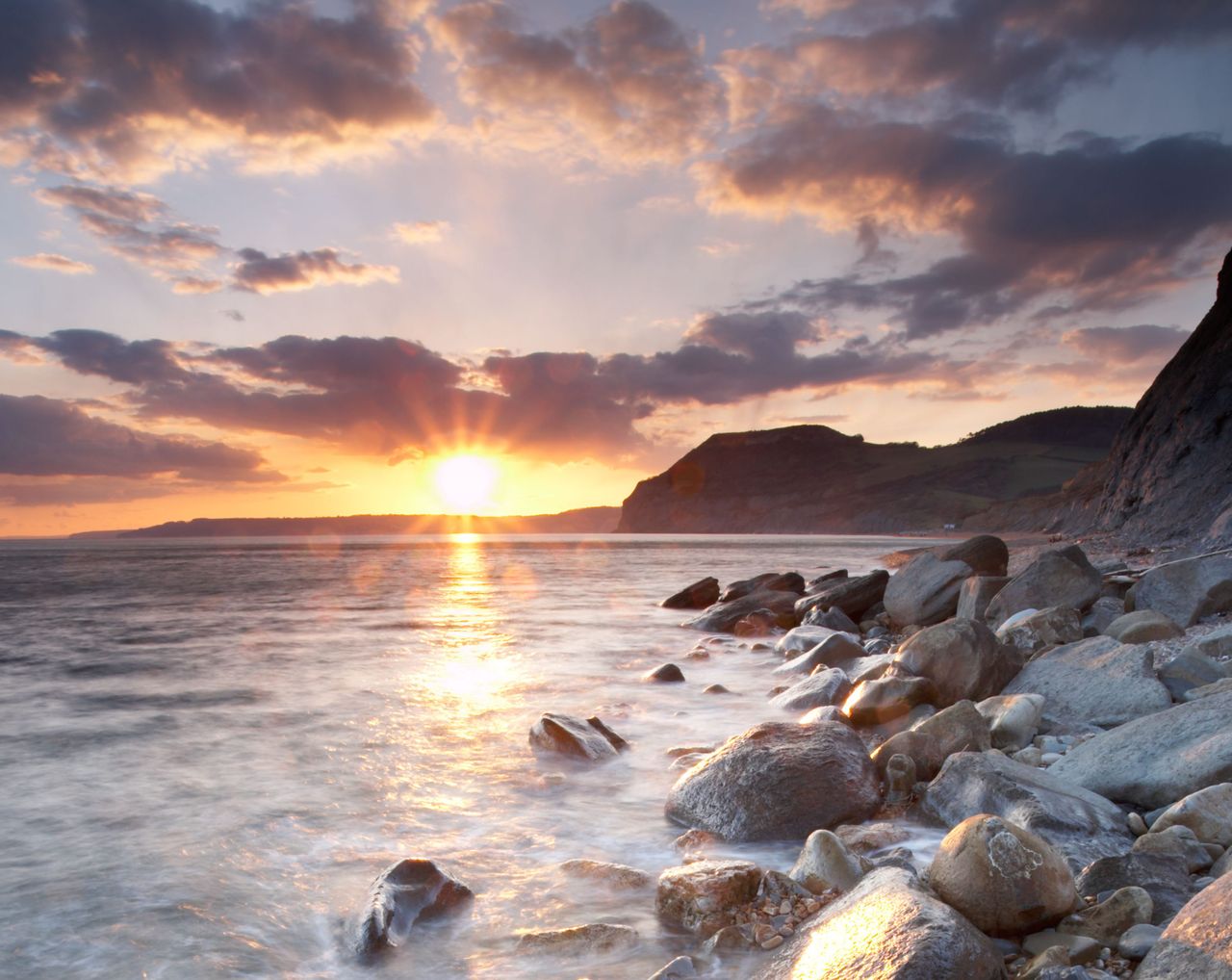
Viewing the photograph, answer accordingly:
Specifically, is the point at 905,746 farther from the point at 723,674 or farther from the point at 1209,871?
the point at 723,674

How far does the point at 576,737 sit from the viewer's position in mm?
7793

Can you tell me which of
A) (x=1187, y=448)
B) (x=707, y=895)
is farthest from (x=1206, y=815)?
(x=1187, y=448)

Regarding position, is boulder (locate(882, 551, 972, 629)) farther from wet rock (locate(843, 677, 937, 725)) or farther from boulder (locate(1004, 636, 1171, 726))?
wet rock (locate(843, 677, 937, 725))

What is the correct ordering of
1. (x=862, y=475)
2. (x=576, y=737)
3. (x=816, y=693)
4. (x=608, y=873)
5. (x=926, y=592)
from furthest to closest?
1. (x=862, y=475)
2. (x=926, y=592)
3. (x=816, y=693)
4. (x=576, y=737)
5. (x=608, y=873)

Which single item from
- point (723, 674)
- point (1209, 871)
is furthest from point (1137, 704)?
point (723, 674)

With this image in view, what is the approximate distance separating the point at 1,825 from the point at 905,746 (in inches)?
290

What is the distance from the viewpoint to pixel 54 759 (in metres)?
8.27

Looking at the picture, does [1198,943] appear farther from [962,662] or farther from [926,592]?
[926,592]

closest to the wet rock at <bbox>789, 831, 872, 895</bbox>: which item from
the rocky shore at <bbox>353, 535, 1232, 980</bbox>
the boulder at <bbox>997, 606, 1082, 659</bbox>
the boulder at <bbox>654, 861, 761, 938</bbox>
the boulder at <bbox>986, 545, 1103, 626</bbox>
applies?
the rocky shore at <bbox>353, 535, 1232, 980</bbox>

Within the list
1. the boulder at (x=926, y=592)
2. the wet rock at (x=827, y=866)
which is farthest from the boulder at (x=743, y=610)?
the wet rock at (x=827, y=866)

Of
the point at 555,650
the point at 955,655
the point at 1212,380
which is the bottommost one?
the point at 555,650

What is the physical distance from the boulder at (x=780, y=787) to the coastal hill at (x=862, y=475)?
421ft

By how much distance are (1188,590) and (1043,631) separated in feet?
8.40

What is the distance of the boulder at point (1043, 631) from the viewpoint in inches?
355
